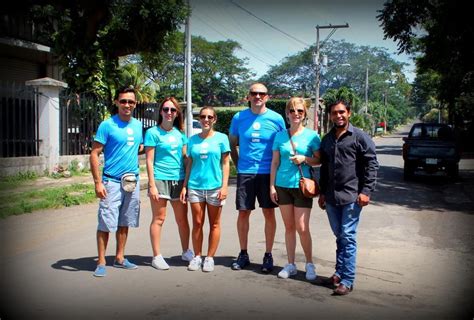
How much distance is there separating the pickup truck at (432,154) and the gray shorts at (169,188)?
987 cm

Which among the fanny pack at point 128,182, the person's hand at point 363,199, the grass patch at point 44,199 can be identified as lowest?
the grass patch at point 44,199

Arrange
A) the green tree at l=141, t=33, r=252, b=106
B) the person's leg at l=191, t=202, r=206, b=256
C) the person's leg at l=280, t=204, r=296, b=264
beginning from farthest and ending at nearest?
the green tree at l=141, t=33, r=252, b=106 < the person's leg at l=191, t=202, r=206, b=256 < the person's leg at l=280, t=204, r=296, b=264

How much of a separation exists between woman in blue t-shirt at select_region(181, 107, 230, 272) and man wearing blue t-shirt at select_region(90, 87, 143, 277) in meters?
0.54

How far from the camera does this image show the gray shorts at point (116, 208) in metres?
4.62

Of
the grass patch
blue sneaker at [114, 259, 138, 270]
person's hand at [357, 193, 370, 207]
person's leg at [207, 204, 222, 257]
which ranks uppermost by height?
person's hand at [357, 193, 370, 207]

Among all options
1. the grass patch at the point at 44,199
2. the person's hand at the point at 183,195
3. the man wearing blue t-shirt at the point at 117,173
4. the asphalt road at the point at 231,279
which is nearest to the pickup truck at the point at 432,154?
the asphalt road at the point at 231,279

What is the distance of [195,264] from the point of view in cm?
479

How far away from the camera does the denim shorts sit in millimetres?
4801

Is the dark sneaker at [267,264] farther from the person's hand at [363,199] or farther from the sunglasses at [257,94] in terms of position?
the sunglasses at [257,94]

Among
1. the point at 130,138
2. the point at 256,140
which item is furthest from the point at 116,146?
the point at 256,140

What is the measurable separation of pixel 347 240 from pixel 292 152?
0.93m

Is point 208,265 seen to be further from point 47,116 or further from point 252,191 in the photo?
point 47,116

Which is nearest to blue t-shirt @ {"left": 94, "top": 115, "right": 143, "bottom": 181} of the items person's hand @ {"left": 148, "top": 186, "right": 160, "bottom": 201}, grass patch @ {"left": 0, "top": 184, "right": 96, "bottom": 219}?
person's hand @ {"left": 148, "top": 186, "right": 160, "bottom": 201}

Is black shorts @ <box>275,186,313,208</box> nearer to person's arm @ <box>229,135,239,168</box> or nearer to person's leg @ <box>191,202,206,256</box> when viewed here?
person's arm @ <box>229,135,239,168</box>
